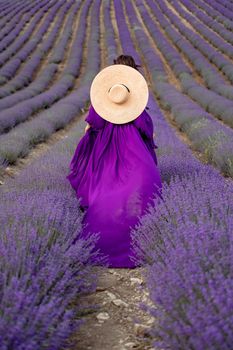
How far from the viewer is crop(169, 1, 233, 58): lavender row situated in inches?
778

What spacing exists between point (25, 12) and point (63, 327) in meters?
29.9

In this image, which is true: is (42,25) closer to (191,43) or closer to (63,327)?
(191,43)

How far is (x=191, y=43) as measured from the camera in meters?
22.0

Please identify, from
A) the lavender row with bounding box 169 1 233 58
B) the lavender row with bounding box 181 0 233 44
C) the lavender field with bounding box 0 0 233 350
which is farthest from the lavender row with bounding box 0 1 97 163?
the lavender row with bounding box 181 0 233 44

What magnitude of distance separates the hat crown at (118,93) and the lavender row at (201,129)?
6.87 feet

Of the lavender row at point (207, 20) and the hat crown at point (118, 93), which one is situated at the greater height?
the hat crown at point (118, 93)

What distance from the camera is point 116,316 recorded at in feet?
9.09

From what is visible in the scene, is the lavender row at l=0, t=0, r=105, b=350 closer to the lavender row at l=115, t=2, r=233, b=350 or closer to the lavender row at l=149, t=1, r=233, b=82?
the lavender row at l=115, t=2, r=233, b=350

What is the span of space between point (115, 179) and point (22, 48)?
1964cm

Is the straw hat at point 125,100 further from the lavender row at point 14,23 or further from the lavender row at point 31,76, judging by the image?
the lavender row at point 14,23

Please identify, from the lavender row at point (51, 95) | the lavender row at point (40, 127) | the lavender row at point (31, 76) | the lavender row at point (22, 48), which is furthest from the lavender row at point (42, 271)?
the lavender row at point (22, 48)

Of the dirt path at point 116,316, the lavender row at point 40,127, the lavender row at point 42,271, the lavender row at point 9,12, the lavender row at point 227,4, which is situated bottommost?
the lavender row at point 227,4

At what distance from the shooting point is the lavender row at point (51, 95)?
10671 millimetres

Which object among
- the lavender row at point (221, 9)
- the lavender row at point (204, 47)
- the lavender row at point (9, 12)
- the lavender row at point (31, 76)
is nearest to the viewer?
the lavender row at point (31, 76)
